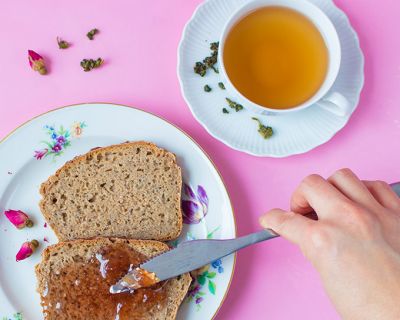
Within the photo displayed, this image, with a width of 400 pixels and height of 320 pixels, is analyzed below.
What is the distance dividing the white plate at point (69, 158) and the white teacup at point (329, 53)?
194 mm

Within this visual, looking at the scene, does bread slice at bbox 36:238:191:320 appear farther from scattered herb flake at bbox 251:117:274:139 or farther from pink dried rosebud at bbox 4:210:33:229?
scattered herb flake at bbox 251:117:274:139

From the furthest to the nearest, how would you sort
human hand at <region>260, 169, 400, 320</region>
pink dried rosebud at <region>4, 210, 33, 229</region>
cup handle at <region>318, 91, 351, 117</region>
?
pink dried rosebud at <region>4, 210, 33, 229</region>, cup handle at <region>318, 91, 351, 117</region>, human hand at <region>260, 169, 400, 320</region>

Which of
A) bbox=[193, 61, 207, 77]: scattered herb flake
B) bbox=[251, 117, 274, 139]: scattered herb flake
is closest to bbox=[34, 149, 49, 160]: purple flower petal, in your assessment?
bbox=[193, 61, 207, 77]: scattered herb flake

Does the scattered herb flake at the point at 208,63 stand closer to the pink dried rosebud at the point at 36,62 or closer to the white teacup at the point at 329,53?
the white teacup at the point at 329,53

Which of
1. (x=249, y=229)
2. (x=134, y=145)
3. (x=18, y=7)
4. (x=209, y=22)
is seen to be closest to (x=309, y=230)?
(x=249, y=229)

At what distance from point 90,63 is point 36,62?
Result: 153 mm

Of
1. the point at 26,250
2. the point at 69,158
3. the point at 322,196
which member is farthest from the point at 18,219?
the point at 322,196

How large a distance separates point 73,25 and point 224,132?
0.54 m

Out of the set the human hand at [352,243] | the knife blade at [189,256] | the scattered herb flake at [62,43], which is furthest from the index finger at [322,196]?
the scattered herb flake at [62,43]

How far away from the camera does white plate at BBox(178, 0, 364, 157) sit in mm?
1475

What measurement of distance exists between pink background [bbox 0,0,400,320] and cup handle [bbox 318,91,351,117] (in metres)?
0.16

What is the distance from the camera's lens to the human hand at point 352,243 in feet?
3.51

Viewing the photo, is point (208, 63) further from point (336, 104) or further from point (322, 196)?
point (322, 196)

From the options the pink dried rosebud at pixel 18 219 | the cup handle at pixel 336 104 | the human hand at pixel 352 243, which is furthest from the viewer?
the pink dried rosebud at pixel 18 219
